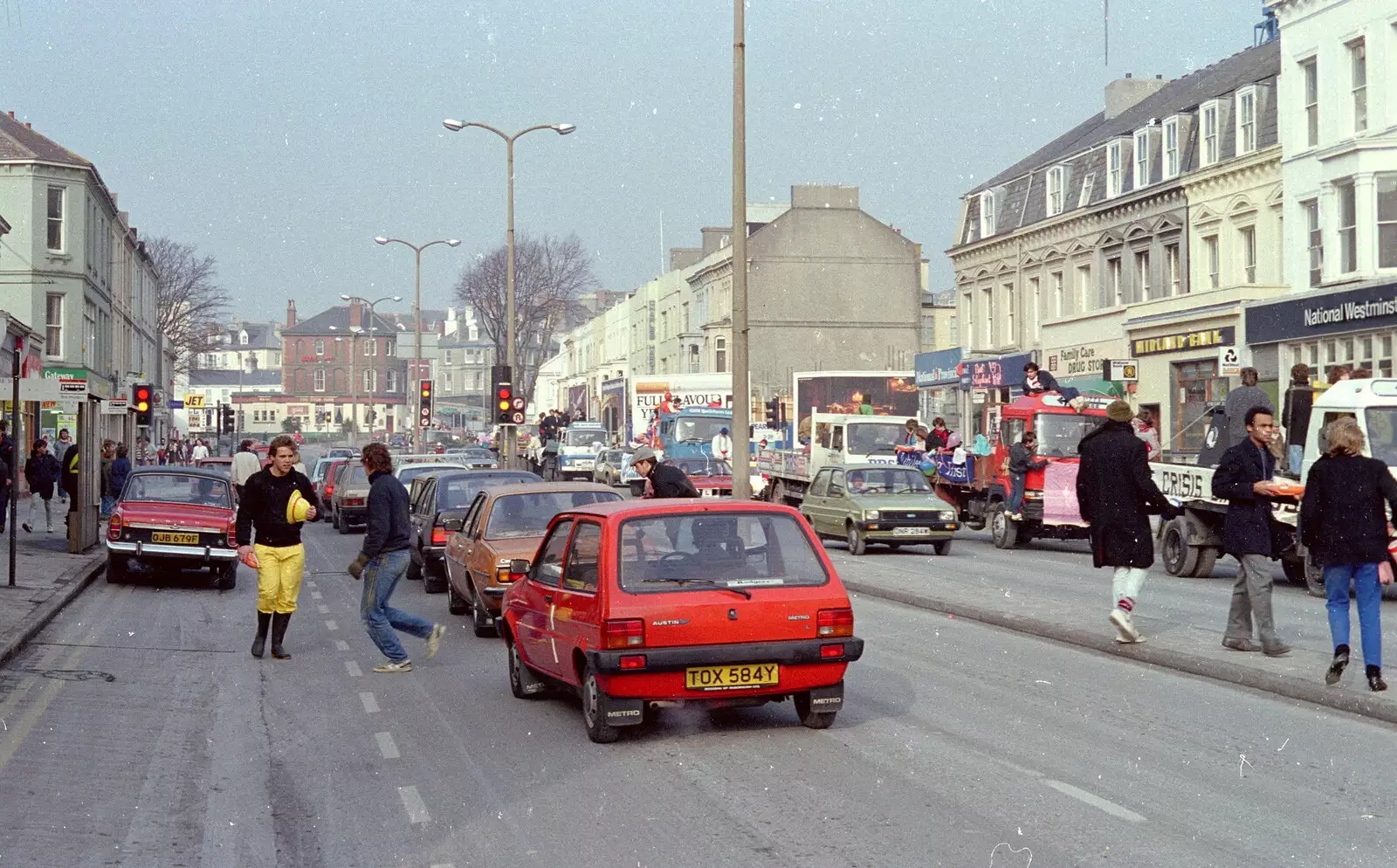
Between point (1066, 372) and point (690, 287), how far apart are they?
40.4 m

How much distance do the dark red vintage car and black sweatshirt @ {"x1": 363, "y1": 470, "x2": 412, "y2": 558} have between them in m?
8.31

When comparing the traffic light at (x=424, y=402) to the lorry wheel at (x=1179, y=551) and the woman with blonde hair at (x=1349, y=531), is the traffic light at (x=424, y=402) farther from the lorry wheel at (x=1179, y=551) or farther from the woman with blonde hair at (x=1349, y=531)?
the woman with blonde hair at (x=1349, y=531)

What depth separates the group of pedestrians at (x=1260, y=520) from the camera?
1012cm

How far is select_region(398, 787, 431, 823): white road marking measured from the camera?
23.9 feet

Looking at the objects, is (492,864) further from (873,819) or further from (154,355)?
(154,355)

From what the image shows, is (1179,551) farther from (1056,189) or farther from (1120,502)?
(1056,189)

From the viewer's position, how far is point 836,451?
1362 inches

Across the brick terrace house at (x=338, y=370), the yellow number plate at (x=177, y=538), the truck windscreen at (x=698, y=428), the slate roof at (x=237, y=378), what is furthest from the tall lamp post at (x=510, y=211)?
the slate roof at (x=237, y=378)

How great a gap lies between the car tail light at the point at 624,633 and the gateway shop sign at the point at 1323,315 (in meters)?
27.5

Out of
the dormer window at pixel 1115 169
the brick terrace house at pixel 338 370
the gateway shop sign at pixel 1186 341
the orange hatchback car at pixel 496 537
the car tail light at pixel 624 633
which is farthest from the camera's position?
the brick terrace house at pixel 338 370

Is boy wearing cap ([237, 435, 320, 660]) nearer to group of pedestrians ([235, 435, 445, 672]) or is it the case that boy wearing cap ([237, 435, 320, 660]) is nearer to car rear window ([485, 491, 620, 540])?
group of pedestrians ([235, 435, 445, 672])

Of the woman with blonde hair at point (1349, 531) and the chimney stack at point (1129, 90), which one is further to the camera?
the chimney stack at point (1129, 90)

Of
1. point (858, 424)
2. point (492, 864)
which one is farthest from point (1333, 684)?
point (858, 424)

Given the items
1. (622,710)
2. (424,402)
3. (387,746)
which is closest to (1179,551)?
(622,710)
